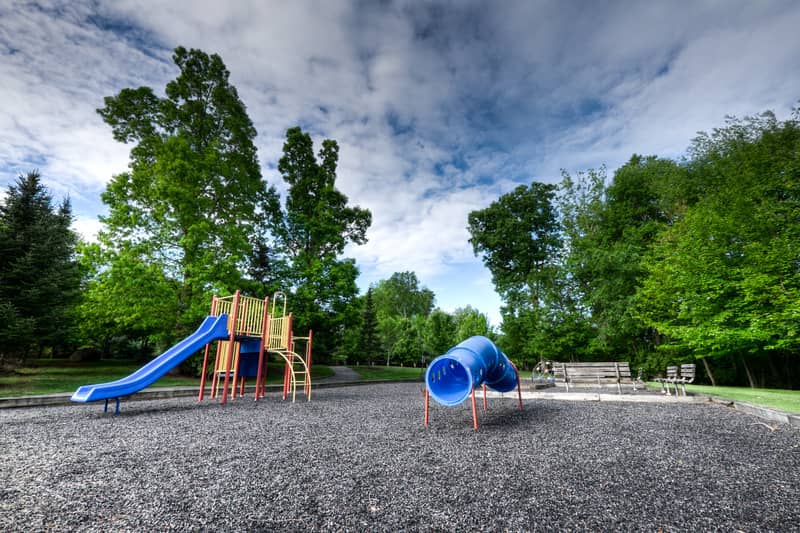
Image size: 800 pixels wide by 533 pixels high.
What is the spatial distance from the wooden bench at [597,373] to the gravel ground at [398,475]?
17.4 feet

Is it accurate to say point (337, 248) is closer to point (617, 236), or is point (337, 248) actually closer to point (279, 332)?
point (279, 332)

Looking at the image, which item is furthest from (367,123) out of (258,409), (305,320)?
(258,409)

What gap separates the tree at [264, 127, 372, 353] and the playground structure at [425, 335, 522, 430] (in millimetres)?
10591

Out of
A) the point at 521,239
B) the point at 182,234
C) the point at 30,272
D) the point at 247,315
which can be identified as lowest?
the point at 247,315

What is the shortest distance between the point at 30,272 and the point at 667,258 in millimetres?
26064

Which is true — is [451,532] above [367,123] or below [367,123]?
below

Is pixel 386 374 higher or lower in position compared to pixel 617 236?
lower

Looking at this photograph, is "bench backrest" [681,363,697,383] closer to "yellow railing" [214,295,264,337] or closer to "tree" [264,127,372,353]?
"yellow railing" [214,295,264,337]

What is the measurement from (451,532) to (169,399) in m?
9.86

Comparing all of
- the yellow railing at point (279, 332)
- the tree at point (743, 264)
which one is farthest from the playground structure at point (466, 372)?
the tree at point (743, 264)

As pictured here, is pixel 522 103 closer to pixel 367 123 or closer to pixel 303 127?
pixel 367 123

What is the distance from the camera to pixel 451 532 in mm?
2217

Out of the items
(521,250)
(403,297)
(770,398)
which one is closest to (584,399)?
(770,398)

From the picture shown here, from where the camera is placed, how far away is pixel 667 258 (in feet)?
52.1
